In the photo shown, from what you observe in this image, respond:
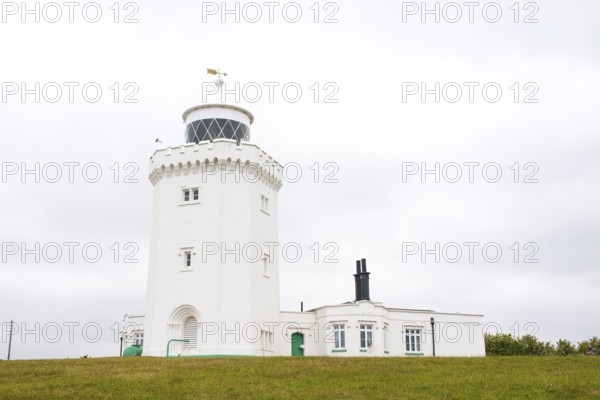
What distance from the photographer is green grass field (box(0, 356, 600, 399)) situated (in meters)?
19.8

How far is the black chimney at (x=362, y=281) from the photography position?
45.1 m

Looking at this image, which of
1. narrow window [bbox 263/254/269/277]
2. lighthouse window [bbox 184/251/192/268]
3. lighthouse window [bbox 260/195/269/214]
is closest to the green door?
narrow window [bbox 263/254/269/277]

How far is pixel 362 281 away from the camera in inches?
1791

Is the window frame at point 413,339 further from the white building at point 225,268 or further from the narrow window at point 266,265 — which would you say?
the narrow window at point 266,265

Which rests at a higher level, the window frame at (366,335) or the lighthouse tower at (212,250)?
the lighthouse tower at (212,250)

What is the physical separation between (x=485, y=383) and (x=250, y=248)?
18.8 m

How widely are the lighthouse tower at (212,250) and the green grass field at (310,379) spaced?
9649 millimetres

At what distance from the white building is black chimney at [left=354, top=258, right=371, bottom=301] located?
222 centimetres

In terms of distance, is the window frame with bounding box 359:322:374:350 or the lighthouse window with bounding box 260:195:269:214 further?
the window frame with bounding box 359:322:374:350

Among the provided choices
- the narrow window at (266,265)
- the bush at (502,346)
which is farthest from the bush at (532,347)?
the narrow window at (266,265)

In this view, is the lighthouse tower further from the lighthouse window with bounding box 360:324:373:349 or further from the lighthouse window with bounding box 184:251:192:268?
the lighthouse window with bounding box 360:324:373:349

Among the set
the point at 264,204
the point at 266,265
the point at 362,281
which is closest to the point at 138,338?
the point at 266,265

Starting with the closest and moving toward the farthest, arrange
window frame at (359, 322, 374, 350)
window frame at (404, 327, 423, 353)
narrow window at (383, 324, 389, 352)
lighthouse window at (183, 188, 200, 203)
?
lighthouse window at (183, 188, 200, 203) < window frame at (359, 322, 374, 350) < narrow window at (383, 324, 389, 352) < window frame at (404, 327, 423, 353)

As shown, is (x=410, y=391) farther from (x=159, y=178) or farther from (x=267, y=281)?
(x=159, y=178)
